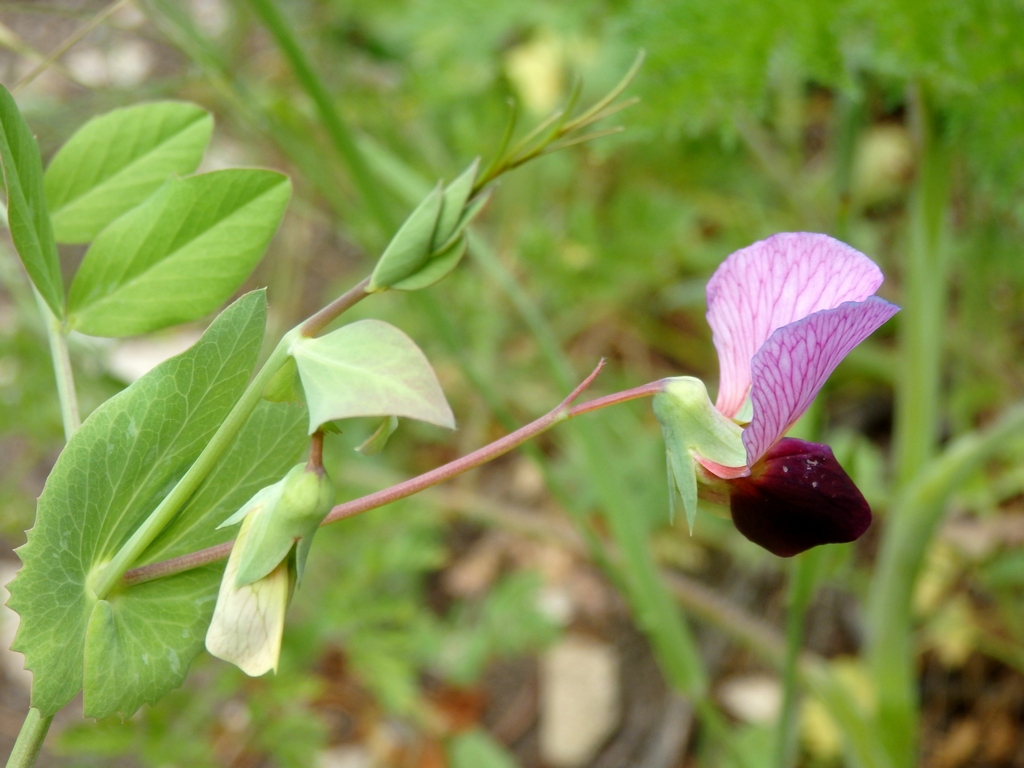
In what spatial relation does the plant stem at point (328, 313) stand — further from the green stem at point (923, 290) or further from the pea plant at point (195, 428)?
the green stem at point (923, 290)

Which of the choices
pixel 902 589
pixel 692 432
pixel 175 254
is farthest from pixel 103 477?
pixel 902 589

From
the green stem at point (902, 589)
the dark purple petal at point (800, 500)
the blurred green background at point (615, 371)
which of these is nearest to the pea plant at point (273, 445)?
the dark purple petal at point (800, 500)

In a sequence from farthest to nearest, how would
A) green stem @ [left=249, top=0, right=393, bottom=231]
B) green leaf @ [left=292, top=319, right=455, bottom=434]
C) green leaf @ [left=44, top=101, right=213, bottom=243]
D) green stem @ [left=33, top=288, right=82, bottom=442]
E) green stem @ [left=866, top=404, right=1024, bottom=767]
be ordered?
green stem @ [left=866, top=404, right=1024, bottom=767], green stem @ [left=249, top=0, right=393, bottom=231], green leaf @ [left=44, top=101, right=213, bottom=243], green stem @ [left=33, top=288, right=82, bottom=442], green leaf @ [left=292, top=319, right=455, bottom=434]

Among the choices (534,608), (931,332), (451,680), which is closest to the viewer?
(931,332)

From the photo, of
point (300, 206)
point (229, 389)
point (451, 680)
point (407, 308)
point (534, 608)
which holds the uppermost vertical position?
point (229, 389)

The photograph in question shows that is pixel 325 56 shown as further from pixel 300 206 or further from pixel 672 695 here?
pixel 672 695

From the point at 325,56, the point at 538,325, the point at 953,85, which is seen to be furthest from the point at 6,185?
the point at 325,56

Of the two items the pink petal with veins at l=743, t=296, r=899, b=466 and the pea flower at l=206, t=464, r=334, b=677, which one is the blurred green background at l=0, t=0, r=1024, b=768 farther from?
the pea flower at l=206, t=464, r=334, b=677

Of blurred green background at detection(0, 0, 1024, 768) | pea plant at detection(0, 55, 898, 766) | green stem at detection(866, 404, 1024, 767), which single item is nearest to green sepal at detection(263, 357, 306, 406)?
pea plant at detection(0, 55, 898, 766)
